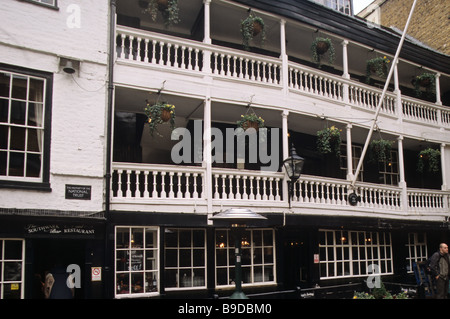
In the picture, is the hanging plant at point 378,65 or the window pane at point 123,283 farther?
the hanging plant at point 378,65

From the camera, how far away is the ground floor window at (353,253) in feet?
43.8

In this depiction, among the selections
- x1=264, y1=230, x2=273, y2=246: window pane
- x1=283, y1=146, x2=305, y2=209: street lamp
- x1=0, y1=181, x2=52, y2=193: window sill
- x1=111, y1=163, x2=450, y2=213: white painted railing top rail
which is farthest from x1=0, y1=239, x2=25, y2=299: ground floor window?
x1=283, y1=146, x2=305, y2=209: street lamp

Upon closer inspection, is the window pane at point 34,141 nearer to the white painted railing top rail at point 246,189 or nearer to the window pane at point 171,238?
the white painted railing top rail at point 246,189

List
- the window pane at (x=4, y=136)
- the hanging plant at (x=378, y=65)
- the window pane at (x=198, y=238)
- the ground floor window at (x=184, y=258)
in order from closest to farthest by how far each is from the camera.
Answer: the window pane at (x=4, y=136) → the ground floor window at (x=184, y=258) → the window pane at (x=198, y=238) → the hanging plant at (x=378, y=65)

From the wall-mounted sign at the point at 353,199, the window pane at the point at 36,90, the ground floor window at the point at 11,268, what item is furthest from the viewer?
the wall-mounted sign at the point at 353,199

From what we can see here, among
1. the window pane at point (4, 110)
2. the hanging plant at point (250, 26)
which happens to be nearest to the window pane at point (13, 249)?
the window pane at point (4, 110)

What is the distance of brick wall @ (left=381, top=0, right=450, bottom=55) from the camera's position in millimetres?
19531

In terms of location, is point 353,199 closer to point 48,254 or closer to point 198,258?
point 198,258

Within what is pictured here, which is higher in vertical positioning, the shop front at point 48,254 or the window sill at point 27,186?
the window sill at point 27,186

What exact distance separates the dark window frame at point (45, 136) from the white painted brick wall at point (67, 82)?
0.09m

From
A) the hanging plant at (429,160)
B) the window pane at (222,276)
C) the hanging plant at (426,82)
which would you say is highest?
the hanging plant at (426,82)

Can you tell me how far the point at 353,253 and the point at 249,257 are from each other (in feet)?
13.7

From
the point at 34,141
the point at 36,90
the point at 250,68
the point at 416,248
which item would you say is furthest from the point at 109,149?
the point at 416,248
